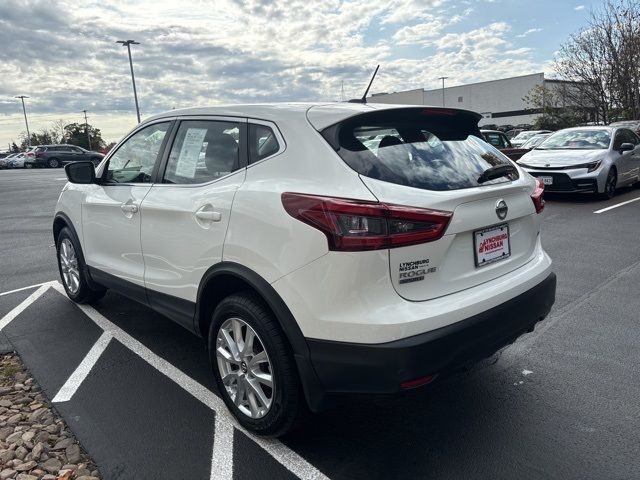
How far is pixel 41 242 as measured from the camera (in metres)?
8.93

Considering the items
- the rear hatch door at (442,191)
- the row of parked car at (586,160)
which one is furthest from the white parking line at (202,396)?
the row of parked car at (586,160)

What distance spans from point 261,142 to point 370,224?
0.93 meters

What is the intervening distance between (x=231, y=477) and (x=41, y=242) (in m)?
7.62

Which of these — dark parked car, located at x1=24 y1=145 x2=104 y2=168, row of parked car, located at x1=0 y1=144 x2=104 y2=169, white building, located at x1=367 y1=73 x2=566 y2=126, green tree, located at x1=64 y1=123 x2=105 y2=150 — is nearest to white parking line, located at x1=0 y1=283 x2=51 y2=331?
row of parked car, located at x1=0 y1=144 x2=104 y2=169

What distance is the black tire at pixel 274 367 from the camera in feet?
8.78

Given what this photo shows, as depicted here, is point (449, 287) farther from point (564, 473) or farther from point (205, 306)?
point (205, 306)

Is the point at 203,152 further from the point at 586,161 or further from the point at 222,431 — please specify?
the point at 586,161

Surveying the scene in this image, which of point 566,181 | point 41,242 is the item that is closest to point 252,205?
point 41,242

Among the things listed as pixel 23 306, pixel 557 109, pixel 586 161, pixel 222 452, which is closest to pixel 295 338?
pixel 222 452

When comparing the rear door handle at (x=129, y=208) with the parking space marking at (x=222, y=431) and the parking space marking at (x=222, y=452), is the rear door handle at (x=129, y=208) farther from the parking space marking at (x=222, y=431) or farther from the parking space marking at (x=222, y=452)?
the parking space marking at (x=222, y=452)

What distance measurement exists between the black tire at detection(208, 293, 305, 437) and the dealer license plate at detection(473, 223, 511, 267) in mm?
1072

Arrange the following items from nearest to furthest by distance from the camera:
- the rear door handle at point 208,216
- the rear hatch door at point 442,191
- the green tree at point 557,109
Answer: the rear hatch door at point 442,191, the rear door handle at point 208,216, the green tree at point 557,109

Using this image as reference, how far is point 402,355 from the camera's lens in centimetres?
236

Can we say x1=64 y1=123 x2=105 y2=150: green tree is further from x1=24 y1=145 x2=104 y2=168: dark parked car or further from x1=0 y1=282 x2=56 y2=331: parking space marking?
x1=0 y1=282 x2=56 y2=331: parking space marking
